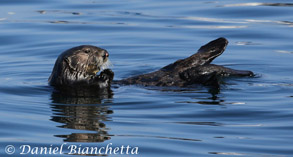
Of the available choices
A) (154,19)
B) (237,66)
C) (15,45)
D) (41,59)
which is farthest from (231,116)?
(154,19)

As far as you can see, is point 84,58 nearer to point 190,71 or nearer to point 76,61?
point 76,61

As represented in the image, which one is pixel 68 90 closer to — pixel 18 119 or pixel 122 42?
pixel 18 119

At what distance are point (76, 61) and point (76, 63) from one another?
2cm

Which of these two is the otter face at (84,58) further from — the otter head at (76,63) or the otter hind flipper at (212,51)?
the otter hind flipper at (212,51)

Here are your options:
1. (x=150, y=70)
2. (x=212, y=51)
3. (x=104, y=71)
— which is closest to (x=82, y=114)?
(x=104, y=71)

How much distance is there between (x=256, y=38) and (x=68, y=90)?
4819 millimetres

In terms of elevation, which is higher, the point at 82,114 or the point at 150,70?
the point at 150,70

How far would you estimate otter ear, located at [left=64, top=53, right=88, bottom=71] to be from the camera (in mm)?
7953

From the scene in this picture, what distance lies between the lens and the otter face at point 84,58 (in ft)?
26.1

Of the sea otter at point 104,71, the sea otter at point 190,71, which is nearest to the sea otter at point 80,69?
the sea otter at point 104,71

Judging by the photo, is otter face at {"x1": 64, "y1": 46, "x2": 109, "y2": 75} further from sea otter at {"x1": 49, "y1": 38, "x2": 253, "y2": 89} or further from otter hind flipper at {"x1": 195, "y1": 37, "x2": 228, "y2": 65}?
otter hind flipper at {"x1": 195, "y1": 37, "x2": 228, "y2": 65}

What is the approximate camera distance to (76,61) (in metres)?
7.99

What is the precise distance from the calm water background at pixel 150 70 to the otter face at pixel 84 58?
410 mm

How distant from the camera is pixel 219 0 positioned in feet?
51.0
